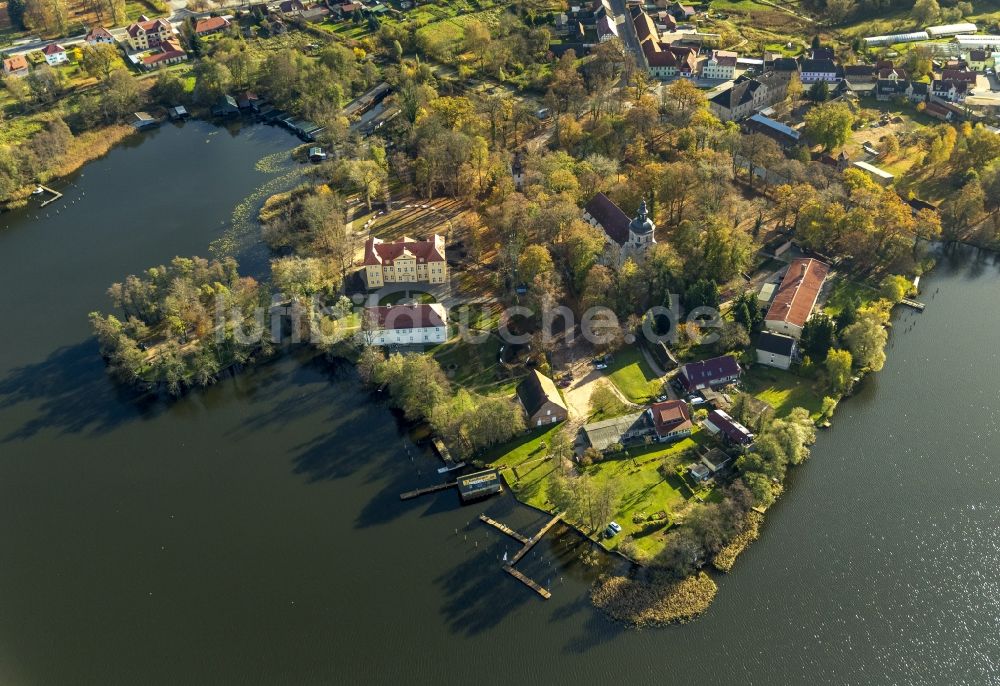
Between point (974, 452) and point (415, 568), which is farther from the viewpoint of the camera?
point (974, 452)

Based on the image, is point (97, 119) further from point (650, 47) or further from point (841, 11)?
point (841, 11)

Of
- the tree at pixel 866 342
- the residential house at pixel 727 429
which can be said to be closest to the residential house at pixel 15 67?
the residential house at pixel 727 429

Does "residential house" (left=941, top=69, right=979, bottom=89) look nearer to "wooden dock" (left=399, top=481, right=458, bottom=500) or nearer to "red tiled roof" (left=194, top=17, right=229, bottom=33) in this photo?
"wooden dock" (left=399, top=481, right=458, bottom=500)

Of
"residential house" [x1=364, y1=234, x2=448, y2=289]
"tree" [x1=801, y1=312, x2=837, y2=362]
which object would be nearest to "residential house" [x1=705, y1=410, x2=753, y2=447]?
"tree" [x1=801, y1=312, x2=837, y2=362]

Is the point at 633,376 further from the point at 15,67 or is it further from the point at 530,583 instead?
the point at 15,67

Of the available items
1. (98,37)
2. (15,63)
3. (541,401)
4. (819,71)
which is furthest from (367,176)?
(98,37)

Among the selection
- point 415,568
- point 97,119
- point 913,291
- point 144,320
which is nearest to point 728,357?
point 913,291
